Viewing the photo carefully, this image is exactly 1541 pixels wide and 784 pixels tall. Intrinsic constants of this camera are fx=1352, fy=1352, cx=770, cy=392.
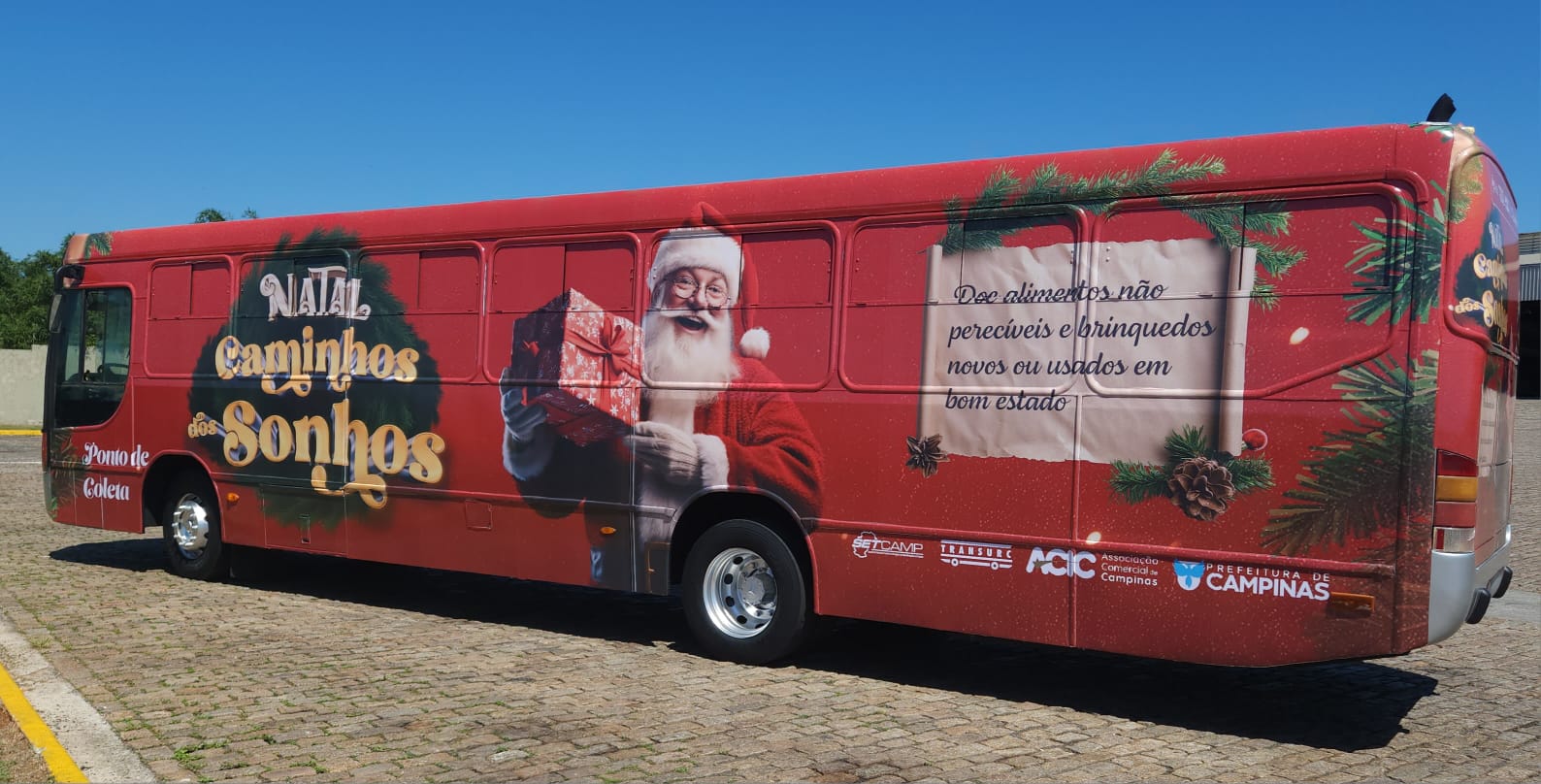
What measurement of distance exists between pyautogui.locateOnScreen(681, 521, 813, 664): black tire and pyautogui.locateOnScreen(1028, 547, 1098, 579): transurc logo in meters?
1.60

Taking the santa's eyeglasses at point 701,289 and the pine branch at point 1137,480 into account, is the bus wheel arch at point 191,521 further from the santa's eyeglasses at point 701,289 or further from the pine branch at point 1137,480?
the pine branch at point 1137,480

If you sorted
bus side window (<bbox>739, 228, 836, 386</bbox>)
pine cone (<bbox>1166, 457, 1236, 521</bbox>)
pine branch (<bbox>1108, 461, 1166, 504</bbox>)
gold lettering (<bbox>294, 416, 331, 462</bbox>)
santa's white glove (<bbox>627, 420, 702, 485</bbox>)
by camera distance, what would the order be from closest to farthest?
pine cone (<bbox>1166, 457, 1236, 521</bbox>), pine branch (<bbox>1108, 461, 1166, 504</bbox>), bus side window (<bbox>739, 228, 836, 386</bbox>), santa's white glove (<bbox>627, 420, 702, 485</bbox>), gold lettering (<bbox>294, 416, 331, 462</bbox>)

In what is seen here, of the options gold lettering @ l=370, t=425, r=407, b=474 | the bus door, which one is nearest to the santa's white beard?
gold lettering @ l=370, t=425, r=407, b=474

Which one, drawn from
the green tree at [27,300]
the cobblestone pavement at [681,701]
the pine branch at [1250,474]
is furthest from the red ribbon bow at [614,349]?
the green tree at [27,300]

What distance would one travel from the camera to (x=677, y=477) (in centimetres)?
880

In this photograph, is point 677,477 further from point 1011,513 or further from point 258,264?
point 258,264

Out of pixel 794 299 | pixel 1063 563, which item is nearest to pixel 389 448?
pixel 794 299

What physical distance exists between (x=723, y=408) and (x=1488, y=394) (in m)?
4.31

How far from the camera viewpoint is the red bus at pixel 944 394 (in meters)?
6.54

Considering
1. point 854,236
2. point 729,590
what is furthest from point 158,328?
point 854,236

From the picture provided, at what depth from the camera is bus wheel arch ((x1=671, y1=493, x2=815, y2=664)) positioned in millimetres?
8383

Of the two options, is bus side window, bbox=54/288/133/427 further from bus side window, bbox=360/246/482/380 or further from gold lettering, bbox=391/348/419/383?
gold lettering, bbox=391/348/419/383

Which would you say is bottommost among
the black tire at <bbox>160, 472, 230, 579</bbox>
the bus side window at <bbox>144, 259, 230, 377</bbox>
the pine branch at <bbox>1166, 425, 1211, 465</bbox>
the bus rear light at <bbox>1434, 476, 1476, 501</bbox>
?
the black tire at <bbox>160, 472, 230, 579</bbox>

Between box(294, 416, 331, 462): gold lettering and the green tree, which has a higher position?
the green tree
